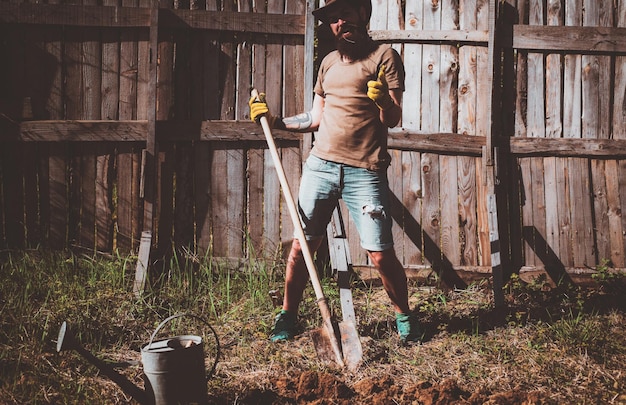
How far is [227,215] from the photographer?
5082 millimetres

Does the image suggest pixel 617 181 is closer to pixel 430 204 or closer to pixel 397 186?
pixel 430 204

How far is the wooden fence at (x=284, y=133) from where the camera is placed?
16.1 ft

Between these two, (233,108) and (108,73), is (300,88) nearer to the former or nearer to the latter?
(233,108)

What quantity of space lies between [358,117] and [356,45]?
0.47 metres

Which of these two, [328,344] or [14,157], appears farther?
[14,157]

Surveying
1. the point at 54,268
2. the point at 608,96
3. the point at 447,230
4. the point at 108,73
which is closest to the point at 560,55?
the point at 608,96

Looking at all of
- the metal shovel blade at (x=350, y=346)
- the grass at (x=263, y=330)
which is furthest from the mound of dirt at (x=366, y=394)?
the metal shovel blade at (x=350, y=346)

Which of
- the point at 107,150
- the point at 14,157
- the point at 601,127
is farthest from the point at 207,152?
the point at 601,127

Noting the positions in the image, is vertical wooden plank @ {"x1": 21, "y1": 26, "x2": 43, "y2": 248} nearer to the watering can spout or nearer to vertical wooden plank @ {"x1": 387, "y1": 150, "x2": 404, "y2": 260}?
the watering can spout

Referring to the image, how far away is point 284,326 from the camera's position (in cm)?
403

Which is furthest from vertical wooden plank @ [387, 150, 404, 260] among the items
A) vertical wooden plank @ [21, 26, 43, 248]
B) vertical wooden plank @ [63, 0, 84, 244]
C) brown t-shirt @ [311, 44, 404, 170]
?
vertical wooden plank @ [21, 26, 43, 248]

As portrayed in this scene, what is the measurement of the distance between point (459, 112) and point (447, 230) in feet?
3.43

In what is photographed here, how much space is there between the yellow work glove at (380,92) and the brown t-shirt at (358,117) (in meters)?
0.15

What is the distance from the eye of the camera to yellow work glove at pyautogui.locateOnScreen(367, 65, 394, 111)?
11.4 feet
